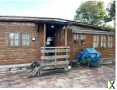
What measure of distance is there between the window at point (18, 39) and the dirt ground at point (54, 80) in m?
1.23

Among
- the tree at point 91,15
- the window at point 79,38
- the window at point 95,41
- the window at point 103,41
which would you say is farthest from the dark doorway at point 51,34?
the tree at point 91,15

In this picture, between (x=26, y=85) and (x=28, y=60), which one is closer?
(x=26, y=85)

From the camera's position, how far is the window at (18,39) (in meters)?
8.98

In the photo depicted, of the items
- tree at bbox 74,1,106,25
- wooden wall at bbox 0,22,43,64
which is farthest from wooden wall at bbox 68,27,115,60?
tree at bbox 74,1,106,25

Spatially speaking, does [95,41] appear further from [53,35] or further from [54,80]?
[54,80]

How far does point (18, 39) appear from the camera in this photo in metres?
9.06

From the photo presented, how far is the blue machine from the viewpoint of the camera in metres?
10.0

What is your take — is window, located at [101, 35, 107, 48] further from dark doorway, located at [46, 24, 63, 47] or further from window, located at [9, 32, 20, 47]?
window, located at [9, 32, 20, 47]

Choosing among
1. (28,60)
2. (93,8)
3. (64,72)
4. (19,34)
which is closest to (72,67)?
(64,72)

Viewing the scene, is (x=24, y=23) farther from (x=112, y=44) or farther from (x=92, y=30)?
(x=112, y=44)

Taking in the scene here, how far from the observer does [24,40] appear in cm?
916

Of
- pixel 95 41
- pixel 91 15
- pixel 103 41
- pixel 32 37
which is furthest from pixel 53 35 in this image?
pixel 91 15

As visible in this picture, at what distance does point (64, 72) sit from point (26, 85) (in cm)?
→ 250

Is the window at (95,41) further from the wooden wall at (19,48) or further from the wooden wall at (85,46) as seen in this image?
the wooden wall at (19,48)
